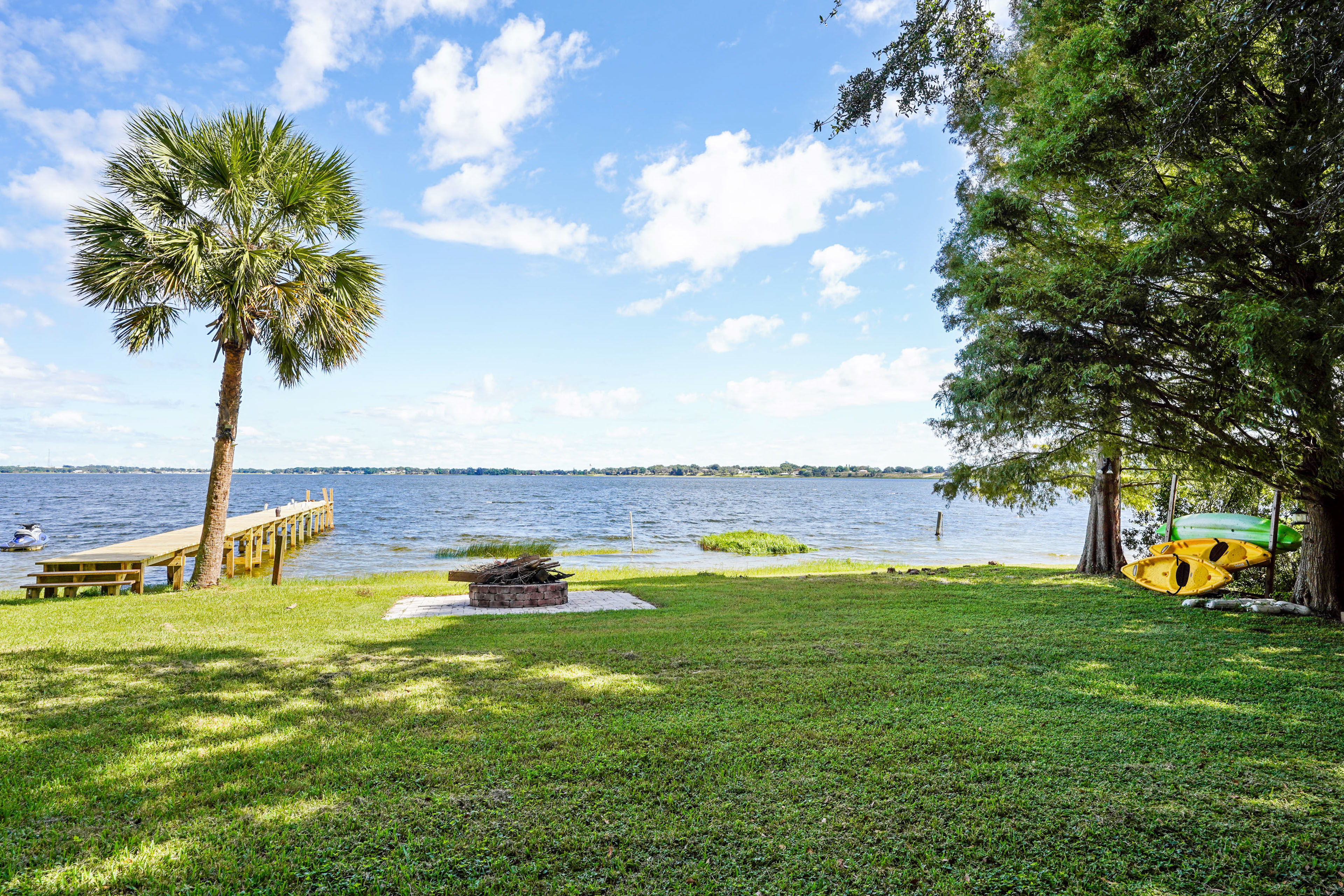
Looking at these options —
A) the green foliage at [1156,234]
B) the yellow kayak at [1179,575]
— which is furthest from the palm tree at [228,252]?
the yellow kayak at [1179,575]

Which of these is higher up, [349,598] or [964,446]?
[964,446]

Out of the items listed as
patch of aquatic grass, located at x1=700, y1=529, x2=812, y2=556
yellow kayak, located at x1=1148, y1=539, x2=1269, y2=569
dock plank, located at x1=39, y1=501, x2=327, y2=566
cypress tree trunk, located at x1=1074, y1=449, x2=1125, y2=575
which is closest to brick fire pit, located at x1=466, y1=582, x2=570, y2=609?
dock plank, located at x1=39, y1=501, x2=327, y2=566

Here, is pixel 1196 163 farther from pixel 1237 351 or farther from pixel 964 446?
pixel 964 446

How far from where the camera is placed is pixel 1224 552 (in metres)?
10.5

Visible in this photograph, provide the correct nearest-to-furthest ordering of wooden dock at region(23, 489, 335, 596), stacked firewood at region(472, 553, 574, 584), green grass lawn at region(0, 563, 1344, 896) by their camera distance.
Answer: green grass lawn at region(0, 563, 1344, 896), stacked firewood at region(472, 553, 574, 584), wooden dock at region(23, 489, 335, 596)

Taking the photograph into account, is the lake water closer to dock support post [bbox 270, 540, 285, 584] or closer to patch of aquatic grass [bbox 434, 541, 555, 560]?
patch of aquatic grass [bbox 434, 541, 555, 560]

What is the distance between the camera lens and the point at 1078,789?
12.0 ft

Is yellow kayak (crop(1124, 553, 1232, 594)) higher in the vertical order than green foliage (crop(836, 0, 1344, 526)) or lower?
lower

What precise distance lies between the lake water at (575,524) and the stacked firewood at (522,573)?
8.47 metres

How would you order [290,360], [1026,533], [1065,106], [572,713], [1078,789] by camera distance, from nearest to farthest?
[1078,789]
[572,713]
[1065,106]
[290,360]
[1026,533]

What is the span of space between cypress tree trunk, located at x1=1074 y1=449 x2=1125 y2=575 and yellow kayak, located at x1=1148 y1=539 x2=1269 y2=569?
258 cm

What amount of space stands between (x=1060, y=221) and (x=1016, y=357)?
6.70 feet

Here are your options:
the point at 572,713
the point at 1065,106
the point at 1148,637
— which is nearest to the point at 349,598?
the point at 572,713

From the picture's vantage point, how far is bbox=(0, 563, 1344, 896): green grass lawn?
291cm
